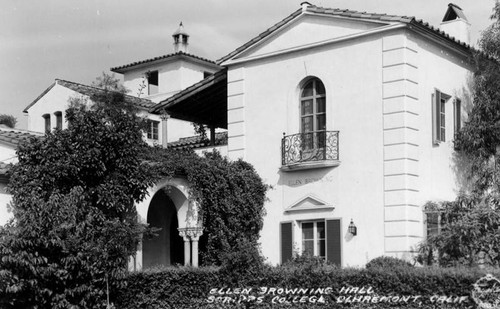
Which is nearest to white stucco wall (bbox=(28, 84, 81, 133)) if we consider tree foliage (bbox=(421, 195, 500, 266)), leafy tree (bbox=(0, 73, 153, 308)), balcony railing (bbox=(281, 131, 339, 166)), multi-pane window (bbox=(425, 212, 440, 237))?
balcony railing (bbox=(281, 131, 339, 166))

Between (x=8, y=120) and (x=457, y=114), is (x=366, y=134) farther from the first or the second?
(x=8, y=120)

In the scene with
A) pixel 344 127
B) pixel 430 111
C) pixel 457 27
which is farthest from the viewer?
pixel 457 27

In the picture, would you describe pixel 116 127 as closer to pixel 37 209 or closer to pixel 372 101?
pixel 37 209

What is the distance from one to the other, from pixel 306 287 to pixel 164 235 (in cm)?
936

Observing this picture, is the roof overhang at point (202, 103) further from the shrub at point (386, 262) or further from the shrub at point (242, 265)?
the shrub at point (386, 262)

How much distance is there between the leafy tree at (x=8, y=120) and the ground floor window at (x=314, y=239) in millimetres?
25691

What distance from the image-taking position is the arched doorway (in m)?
25.6

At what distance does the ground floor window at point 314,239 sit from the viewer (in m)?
21.3

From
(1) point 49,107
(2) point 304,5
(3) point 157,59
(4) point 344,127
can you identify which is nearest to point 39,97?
(1) point 49,107

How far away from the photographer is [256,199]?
74.8 ft

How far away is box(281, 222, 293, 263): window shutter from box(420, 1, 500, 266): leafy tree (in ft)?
12.7

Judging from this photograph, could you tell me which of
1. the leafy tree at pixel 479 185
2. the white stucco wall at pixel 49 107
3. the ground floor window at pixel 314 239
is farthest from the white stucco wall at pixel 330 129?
the white stucco wall at pixel 49 107

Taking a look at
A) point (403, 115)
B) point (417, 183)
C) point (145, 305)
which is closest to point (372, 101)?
point (403, 115)

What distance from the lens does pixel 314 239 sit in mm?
21953
